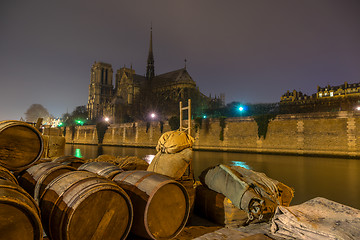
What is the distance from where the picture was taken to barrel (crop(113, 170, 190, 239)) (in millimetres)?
2846

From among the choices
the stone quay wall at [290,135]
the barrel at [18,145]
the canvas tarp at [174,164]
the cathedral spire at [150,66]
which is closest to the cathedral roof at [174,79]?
the cathedral spire at [150,66]

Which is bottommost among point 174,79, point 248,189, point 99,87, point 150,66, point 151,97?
point 248,189

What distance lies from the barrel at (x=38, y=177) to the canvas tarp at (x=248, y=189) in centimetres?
290

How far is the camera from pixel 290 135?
74.1 feet

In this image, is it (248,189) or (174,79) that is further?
(174,79)

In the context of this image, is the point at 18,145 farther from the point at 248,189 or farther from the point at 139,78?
the point at 139,78

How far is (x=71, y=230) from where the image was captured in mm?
2258

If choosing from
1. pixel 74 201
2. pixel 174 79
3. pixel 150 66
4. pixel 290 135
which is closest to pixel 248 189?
pixel 74 201

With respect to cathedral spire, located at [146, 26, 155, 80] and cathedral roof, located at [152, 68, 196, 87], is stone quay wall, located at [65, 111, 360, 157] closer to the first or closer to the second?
cathedral roof, located at [152, 68, 196, 87]

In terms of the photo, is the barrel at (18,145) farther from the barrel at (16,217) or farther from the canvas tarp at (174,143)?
the canvas tarp at (174,143)

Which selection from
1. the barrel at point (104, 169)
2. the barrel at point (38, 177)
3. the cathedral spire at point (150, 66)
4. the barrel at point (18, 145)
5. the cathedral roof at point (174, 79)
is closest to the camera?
the barrel at point (38, 177)

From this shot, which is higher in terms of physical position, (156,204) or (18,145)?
(18,145)

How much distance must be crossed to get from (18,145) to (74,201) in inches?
77.7

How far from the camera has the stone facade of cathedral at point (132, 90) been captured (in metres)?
52.0
